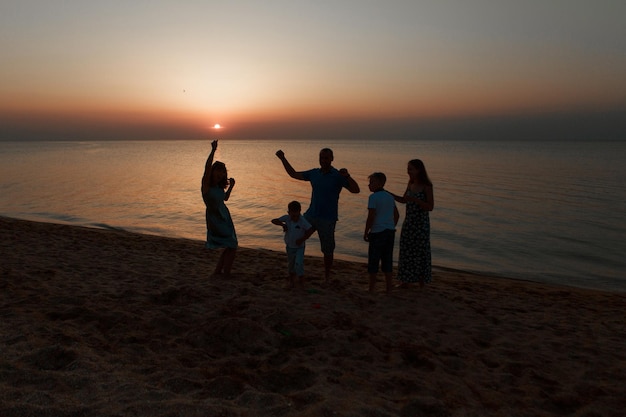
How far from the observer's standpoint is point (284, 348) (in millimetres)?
4465

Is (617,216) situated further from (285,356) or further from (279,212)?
(285,356)

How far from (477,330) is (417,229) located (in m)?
1.90

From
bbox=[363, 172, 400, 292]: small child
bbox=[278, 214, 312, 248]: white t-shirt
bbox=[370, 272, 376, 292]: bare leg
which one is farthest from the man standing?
bbox=[370, 272, 376, 292]: bare leg

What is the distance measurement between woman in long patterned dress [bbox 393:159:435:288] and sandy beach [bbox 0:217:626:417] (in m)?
0.40

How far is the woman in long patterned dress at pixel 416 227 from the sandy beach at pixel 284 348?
1.30 ft

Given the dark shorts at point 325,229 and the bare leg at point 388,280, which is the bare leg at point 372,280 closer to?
the bare leg at point 388,280

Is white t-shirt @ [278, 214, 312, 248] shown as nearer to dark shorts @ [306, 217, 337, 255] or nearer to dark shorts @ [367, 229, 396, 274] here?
→ dark shorts @ [306, 217, 337, 255]

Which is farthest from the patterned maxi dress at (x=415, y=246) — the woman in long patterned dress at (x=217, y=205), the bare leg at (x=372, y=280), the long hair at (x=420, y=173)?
the woman in long patterned dress at (x=217, y=205)

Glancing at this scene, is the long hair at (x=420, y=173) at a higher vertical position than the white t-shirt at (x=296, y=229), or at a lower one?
higher

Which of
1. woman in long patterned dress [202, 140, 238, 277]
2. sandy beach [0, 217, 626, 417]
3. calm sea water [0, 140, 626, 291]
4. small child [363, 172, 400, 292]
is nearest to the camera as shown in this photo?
sandy beach [0, 217, 626, 417]

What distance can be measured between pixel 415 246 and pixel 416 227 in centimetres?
33

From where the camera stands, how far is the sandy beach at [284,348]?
3.28m

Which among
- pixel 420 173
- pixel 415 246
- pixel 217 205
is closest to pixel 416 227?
pixel 415 246

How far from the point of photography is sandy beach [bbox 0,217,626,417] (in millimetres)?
3277
